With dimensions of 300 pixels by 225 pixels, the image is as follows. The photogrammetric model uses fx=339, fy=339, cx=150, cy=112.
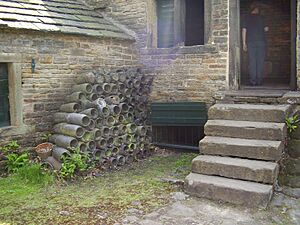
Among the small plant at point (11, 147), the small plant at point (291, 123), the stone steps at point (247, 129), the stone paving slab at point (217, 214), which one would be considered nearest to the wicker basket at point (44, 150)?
the small plant at point (11, 147)

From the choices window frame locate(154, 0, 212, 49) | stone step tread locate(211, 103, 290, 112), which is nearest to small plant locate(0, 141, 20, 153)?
stone step tread locate(211, 103, 290, 112)

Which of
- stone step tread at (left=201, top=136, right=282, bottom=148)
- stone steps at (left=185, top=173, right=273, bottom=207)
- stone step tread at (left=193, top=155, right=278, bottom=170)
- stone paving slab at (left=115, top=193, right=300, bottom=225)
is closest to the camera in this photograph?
stone paving slab at (left=115, top=193, right=300, bottom=225)

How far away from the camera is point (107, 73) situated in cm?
722

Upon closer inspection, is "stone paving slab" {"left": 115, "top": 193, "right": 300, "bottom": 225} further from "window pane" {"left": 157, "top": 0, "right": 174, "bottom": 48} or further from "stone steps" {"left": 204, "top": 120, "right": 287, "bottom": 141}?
"window pane" {"left": 157, "top": 0, "right": 174, "bottom": 48}

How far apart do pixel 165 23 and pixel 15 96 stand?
3990mm

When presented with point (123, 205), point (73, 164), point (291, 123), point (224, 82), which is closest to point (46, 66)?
point (73, 164)

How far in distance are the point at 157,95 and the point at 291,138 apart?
3398 mm

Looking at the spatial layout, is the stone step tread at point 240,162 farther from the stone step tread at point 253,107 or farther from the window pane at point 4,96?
the window pane at point 4,96

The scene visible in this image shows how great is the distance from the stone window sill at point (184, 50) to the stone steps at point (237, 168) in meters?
2.77

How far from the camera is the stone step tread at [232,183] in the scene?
465 cm

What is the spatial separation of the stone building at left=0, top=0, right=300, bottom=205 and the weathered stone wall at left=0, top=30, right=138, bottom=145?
0.06 feet

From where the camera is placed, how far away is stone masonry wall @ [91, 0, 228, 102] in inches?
283

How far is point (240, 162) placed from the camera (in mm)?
5125

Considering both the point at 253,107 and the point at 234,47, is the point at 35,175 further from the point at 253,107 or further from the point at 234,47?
the point at 234,47
